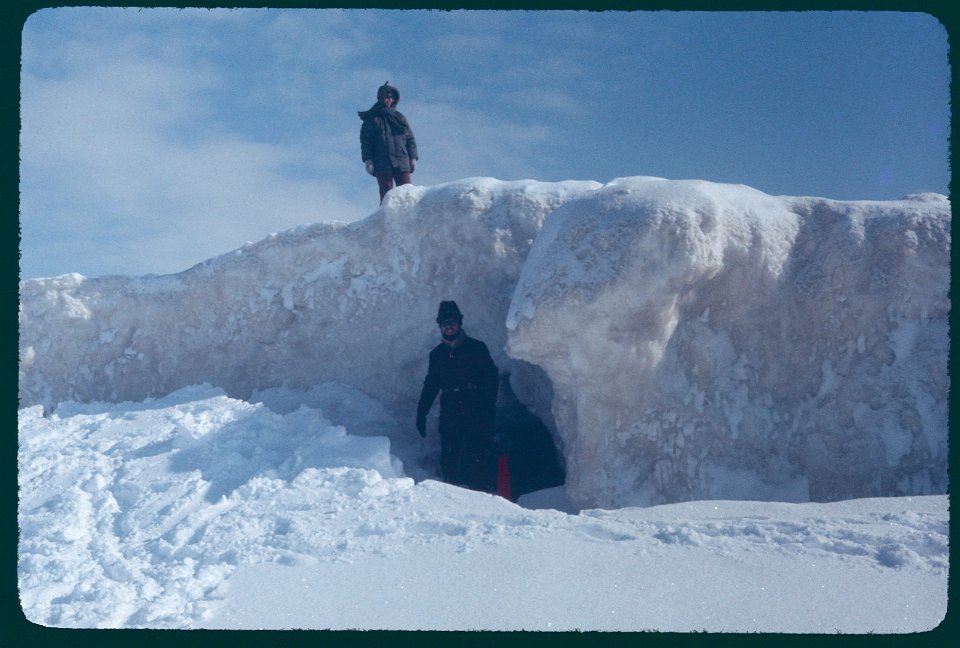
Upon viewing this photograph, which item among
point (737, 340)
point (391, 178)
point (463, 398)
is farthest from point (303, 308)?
point (737, 340)

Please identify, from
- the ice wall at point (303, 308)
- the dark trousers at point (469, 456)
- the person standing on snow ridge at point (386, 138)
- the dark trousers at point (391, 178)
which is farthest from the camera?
the dark trousers at point (391, 178)

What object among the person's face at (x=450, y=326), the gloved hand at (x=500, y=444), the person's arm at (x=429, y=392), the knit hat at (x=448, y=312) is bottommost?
the gloved hand at (x=500, y=444)

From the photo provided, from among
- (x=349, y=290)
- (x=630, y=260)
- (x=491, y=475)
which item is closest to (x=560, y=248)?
(x=630, y=260)

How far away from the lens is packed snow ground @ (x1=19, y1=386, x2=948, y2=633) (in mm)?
2898

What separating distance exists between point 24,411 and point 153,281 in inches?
54.5

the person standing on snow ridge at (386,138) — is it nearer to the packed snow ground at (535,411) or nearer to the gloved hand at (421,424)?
the packed snow ground at (535,411)

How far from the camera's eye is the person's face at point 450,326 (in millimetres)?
5391

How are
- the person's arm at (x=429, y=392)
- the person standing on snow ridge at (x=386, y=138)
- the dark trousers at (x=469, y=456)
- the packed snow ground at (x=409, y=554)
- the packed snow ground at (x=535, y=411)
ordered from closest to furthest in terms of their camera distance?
1. the packed snow ground at (x=409, y=554)
2. the packed snow ground at (x=535, y=411)
3. the dark trousers at (x=469, y=456)
4. the person's arm at (x=429, y=392)
5. the person standing on snow ridge at (x=386, y=138)

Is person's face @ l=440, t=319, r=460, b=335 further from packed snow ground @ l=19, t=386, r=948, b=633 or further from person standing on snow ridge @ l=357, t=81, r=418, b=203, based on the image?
person standing on snow ridge @ l=357, t=81, r=418, b=203

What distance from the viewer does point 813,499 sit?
4859 mm

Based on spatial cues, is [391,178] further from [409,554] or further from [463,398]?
[409,554]

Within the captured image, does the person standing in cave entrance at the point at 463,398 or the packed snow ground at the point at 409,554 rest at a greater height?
the person standing in cave entrance at the point at 463,398

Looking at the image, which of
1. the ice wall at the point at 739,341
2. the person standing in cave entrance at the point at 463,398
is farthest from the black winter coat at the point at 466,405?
the ice wall at the point at 739,341

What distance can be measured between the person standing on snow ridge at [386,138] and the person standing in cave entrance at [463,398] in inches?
79.7
